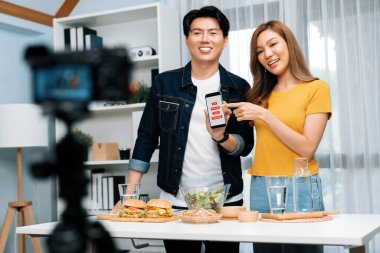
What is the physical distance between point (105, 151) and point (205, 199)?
2.22 m

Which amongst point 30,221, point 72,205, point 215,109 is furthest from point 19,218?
point 72,205

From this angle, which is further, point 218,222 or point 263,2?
point 263,2

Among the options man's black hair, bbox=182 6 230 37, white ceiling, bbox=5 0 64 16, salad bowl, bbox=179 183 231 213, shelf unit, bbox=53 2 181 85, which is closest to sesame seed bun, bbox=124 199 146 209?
salad bowl, bbox=179 183 231 213

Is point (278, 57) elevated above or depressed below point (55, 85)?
above

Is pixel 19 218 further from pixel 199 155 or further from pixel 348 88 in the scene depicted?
pixel 348 88

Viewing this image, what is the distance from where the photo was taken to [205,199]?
1.60m

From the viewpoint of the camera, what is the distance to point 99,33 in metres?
4.10

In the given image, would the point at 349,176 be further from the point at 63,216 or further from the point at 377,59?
the point at 63,216

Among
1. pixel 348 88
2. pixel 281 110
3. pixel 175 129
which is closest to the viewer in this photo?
pixel 281 110

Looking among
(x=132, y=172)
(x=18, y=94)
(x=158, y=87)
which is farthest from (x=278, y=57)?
(x=18, y=94)

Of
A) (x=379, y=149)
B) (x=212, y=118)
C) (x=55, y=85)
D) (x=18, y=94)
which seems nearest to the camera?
(x=55, y=85)

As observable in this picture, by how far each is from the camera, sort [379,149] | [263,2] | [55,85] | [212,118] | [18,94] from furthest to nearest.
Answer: [18,94], [263,2], [379,149], [212,118], [55,85]

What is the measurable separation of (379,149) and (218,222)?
1890 millimetres

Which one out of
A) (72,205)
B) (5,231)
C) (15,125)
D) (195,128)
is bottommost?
(5,231)
